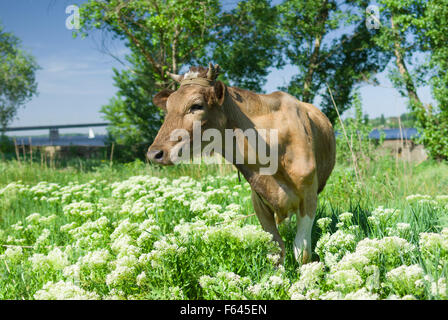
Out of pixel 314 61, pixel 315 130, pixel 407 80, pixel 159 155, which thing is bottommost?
pixel 159 155

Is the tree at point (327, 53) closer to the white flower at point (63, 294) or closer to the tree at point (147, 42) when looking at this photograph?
the tree at point (147, 42)

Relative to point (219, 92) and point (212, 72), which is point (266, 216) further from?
point (212, 72)

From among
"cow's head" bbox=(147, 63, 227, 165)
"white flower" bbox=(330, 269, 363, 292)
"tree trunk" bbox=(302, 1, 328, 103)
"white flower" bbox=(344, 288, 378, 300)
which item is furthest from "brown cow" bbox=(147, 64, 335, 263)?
"tree trunk" bbox=(302, 1, 328, 103)

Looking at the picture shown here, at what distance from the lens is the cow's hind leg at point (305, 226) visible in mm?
2945

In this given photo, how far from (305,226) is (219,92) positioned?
1.30 meters

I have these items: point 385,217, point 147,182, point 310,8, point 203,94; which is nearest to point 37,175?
point 147,182

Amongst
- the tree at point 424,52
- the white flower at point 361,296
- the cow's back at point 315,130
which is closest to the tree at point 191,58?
the tree at point 424,52

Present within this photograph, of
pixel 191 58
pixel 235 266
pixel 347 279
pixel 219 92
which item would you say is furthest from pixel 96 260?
pixel 191 58

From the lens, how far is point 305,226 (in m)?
2.97

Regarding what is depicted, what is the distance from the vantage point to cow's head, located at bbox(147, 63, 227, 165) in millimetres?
2527

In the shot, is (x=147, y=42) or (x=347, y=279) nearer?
(x=347, y=279)

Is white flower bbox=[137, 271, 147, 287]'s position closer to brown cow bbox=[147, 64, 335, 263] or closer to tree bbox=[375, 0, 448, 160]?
brown cow bbox=[147, 64, 335, 263]
